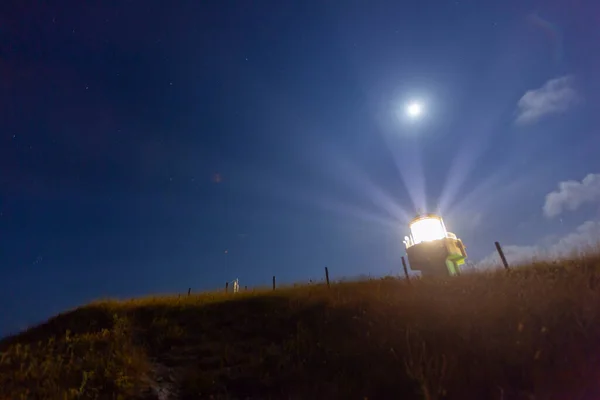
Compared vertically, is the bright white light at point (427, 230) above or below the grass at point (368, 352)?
above

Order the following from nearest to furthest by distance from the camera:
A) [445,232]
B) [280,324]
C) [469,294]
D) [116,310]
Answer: [469,294] < [280,324] < [116,310] < [445,232]

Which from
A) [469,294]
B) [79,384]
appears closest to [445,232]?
[469,294]

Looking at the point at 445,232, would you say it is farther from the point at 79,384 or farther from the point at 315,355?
the point at 79,384

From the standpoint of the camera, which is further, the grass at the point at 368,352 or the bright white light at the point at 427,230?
the bright white light at the point at 427,230

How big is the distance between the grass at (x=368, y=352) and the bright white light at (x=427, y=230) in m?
10.6

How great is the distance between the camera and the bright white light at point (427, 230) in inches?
789

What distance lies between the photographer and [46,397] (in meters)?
5.17

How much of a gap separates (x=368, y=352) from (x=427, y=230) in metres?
16.0

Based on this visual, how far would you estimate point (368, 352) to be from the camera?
18.6 ft

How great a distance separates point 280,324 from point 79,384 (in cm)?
441

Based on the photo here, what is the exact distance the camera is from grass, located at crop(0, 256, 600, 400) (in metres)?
4.09

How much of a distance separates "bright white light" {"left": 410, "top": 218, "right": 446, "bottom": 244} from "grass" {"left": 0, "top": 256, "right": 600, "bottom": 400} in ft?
34.8

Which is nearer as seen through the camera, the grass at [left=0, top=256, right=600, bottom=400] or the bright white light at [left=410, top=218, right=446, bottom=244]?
the grass at [left=0, top=256, right=600, bottom=400]

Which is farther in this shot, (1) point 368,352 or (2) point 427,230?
(2) point 427,230
